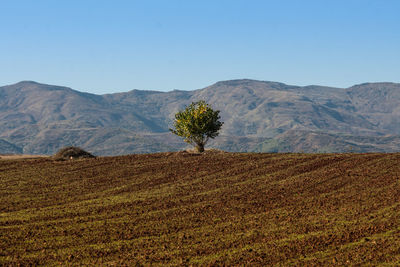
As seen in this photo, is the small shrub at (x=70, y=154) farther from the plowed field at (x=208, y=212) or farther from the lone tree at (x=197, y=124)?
the lone tree at (x=197, y=124)

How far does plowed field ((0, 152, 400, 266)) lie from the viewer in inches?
976

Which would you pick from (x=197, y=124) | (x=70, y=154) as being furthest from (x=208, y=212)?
(x=70, y=154)

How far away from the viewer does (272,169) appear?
53.5 meters

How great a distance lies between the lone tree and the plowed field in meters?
14.5

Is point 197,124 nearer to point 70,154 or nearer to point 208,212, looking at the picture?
point 70,154

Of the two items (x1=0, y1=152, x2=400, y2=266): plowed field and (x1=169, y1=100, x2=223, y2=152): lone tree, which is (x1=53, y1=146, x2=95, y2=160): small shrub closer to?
(x1=0, y1=152, x2=400, y2=266): plowed field

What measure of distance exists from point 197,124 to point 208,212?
133ft

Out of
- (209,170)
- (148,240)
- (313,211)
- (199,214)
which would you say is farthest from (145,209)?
(209,170)

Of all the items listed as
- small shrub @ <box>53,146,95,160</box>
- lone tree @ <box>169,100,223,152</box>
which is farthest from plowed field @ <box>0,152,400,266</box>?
lone tree @ <box>169,100,223,152</box>

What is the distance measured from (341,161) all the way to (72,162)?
109ft

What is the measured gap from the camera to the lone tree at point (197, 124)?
75312mm

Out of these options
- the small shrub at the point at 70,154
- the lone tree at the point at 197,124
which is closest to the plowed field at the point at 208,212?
the small shrub at the point at 70,154

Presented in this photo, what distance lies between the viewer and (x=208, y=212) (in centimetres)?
3512

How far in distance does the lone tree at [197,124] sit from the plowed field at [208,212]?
14.5 m
